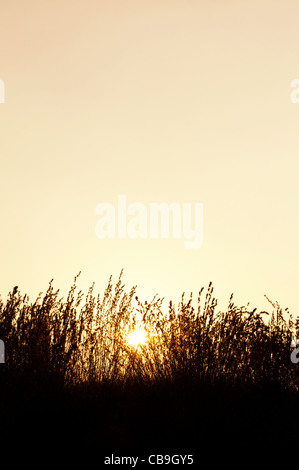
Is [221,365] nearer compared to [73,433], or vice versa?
[73,433]

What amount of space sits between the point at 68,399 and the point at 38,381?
0.23 m

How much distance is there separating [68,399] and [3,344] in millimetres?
558

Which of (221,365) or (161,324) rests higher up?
(161,324)

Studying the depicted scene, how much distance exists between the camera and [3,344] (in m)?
3.03

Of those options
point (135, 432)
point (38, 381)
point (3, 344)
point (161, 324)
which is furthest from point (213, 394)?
point (3, 344)

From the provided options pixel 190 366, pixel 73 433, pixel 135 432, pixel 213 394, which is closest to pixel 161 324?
pixel 190 366

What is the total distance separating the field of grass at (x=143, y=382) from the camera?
2.61 m

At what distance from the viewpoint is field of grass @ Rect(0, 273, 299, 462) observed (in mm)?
2605

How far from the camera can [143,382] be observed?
356 cm

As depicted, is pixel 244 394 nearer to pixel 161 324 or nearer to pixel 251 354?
pixel 251 354
